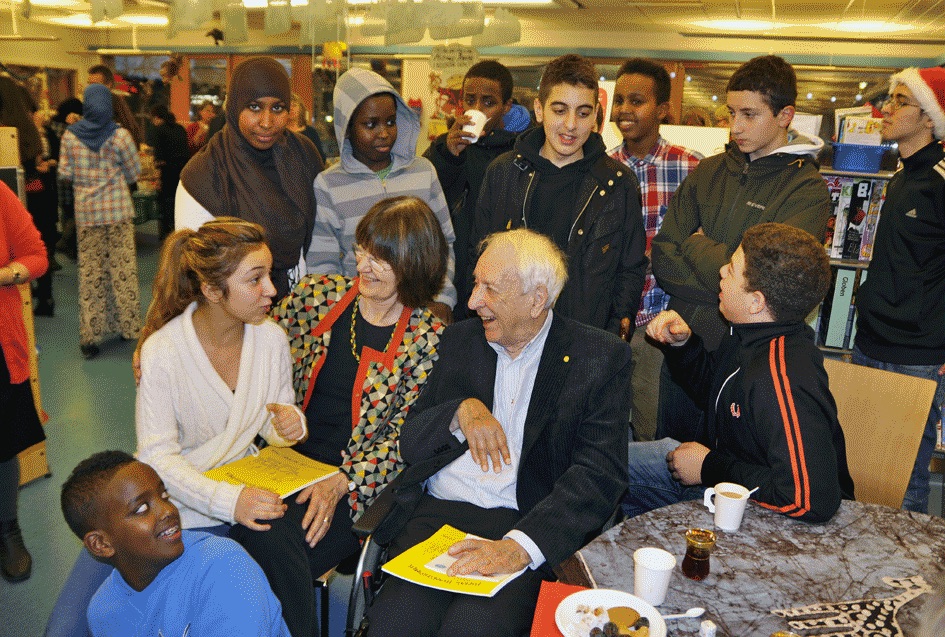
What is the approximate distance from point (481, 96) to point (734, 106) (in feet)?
4.96

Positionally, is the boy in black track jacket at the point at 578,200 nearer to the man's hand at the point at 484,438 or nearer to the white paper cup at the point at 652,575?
the man's hand at the point at 484,438

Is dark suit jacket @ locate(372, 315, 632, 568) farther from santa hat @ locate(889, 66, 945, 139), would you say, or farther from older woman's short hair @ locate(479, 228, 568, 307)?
santa hat @ locate(889, 66, 945, 139)

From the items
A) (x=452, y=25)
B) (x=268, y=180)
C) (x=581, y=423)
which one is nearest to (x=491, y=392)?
(x=581, y=423)

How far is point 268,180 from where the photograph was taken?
10.2 feet

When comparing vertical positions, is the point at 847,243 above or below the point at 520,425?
above

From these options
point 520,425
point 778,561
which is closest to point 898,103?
point 520,425

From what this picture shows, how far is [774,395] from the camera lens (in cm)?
198

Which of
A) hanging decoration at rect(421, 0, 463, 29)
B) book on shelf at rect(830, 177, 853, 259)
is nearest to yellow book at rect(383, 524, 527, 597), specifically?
book on shelf at rect(830, 177, 853, 259)

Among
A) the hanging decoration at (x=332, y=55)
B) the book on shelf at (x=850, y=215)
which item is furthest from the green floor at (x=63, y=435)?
the hanging decoration at (x=332, y=55)

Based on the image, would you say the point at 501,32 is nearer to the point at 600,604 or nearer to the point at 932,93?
the point at 932,93

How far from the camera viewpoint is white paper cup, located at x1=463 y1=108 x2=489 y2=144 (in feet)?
12.2

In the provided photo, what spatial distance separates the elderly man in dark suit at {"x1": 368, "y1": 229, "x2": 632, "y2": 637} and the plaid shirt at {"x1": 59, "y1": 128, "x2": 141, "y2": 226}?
431 centimetres

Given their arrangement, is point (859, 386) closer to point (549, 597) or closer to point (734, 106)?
point (734, 106)

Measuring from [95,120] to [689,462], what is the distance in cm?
533
